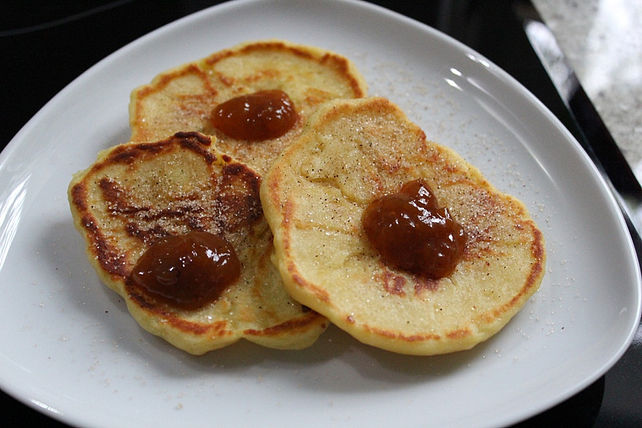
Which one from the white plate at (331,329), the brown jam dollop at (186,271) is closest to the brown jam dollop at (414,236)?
the white plate at (331,329)

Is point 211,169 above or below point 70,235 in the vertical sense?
above

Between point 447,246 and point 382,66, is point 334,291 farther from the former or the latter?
point 382,66

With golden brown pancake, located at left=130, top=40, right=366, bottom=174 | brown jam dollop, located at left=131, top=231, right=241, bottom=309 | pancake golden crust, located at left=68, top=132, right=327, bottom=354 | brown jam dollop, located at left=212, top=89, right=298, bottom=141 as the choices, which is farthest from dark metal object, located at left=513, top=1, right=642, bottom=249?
brown jam dollop, located at left=131, top=231, right=241, bottom=309

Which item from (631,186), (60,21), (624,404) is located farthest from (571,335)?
(60,21)

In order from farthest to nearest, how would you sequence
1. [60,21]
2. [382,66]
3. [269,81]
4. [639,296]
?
[60,21] → [382,66] → [269,81] → [639,296]

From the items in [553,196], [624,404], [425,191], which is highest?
[425,191]

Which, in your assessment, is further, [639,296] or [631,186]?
[631,186]
